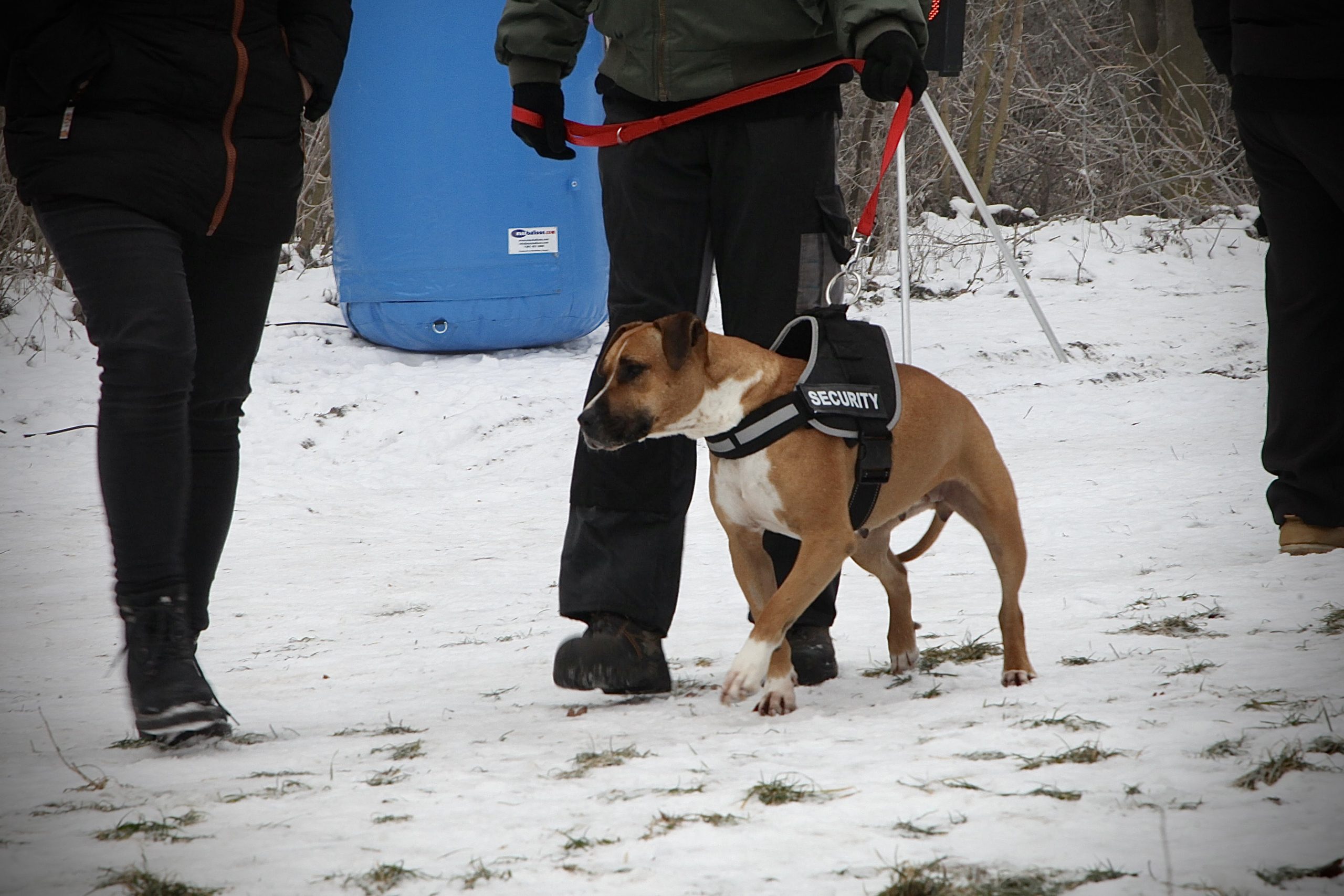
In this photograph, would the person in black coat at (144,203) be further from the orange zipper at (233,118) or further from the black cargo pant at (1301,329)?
the black cargo pant at (1301,329)

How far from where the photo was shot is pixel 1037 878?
1.70 meters

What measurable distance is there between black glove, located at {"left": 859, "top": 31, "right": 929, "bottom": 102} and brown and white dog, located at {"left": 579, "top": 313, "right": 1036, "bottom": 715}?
2.01ft

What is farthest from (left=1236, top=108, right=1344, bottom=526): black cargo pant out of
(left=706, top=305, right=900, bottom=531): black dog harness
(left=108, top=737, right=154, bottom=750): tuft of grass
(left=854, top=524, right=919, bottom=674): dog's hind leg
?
(left=108, top=737, right=154, bottom=750): tuft of grass

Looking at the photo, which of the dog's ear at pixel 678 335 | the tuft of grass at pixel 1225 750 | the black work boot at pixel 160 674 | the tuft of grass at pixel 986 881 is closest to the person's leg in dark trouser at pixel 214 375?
the black work boot at pixel 160 674

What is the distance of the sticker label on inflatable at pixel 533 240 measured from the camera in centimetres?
705

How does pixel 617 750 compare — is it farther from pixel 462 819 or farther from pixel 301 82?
pixel 301 82

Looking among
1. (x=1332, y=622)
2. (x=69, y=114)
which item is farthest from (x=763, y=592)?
(x=69, y=114)

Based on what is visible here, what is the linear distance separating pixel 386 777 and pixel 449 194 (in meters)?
5.09

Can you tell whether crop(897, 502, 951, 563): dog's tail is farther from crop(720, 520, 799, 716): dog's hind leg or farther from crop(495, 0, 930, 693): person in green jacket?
crop(720, 520, 799, 716): dog's hind leg

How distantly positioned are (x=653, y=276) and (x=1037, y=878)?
1.66 m

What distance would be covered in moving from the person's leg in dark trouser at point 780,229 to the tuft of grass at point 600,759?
0.66 meters

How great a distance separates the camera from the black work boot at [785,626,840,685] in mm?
2982

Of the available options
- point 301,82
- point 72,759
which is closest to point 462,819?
point 72,759

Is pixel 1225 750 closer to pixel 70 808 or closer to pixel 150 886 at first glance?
pixel 150 886
